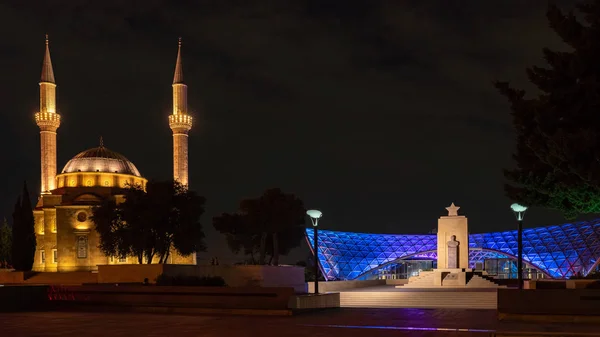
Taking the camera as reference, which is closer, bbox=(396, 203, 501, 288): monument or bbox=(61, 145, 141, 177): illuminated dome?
bbox=(396, 203, 501, 288): monument

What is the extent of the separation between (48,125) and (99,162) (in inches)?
266

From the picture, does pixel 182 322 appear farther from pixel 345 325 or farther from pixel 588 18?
pixel 588 18

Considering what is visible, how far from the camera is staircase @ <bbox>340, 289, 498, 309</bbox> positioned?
27938mm

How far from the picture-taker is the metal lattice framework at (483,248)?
236ft

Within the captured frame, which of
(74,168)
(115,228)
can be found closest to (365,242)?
(74,168)

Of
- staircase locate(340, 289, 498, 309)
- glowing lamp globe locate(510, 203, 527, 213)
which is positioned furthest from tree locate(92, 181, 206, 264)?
glowing lamp globe locate(510, 203, 527, 213)

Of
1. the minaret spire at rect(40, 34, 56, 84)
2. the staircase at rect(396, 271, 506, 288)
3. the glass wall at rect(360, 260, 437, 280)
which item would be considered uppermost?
the minaret spire at rect(40, 34, 56, 84)

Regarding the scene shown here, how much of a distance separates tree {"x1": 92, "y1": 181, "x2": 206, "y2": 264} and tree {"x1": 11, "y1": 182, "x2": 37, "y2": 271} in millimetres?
13422

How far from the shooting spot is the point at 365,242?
274 feet

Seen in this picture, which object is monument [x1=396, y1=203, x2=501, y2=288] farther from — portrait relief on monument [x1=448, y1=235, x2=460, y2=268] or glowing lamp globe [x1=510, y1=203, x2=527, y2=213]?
glowing lamp globe [x1=510, y1=203, x2=527, y2=213]

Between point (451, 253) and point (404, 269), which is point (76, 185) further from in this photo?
point (451, 253)

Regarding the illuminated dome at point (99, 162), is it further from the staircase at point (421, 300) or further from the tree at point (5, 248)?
the staircase at point (421, 300)

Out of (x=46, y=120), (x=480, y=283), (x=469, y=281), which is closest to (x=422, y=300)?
(x=480, y=283)

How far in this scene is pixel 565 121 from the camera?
18.0m
